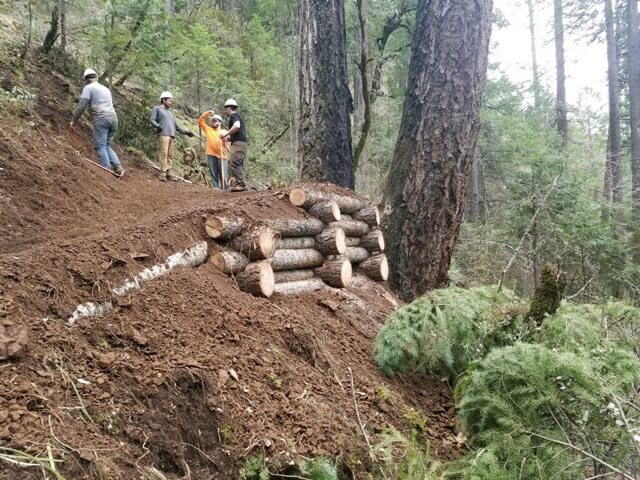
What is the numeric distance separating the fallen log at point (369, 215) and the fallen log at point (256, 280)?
2525 mm

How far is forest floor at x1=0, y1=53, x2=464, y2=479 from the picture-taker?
2432mm

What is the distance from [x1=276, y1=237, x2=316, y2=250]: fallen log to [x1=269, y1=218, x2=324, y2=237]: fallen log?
0.17 feet

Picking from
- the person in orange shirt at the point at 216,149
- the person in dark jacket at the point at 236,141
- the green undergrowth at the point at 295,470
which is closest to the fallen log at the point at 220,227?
the green undergrowth at the point at 295,470

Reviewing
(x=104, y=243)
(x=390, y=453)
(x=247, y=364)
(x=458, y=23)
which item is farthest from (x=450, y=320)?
(x=458, y=23)

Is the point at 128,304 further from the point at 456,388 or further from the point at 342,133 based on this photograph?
the point at 342,133

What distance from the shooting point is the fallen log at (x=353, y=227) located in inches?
264

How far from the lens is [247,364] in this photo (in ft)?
11.3

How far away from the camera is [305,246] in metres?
6.07

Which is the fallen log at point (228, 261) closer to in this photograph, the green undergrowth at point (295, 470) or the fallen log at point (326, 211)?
the fallen log at point (326, 211)

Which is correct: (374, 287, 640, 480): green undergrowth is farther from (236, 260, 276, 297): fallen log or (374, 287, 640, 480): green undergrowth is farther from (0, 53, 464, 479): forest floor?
(236, 260, 276, 297): fallen log

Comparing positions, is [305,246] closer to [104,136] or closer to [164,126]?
[104,136]

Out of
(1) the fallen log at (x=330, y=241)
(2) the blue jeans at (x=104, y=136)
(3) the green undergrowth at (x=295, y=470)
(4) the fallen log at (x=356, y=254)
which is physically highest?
(2) the blue jeans at (x=104, y=136)

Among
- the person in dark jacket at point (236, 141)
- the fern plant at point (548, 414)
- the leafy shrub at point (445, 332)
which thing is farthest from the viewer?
the person in dark jacket at point (236, 141)

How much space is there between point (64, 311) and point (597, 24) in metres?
21.9
